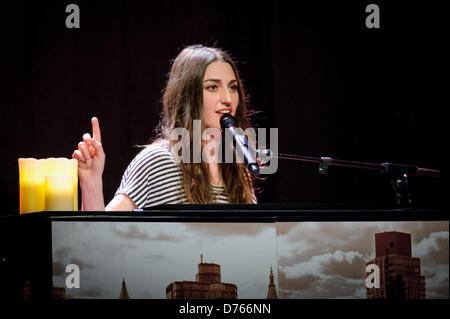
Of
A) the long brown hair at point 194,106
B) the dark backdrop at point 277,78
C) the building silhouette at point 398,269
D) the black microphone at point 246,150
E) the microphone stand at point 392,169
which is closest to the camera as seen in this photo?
the building silhouette at point 398,269

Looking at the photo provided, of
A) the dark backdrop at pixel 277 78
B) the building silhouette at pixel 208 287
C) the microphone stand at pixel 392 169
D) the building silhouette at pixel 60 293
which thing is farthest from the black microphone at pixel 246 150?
the dark backdrop at pixel 277 78

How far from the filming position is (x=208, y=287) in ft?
4.27

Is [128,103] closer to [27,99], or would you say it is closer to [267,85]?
[27,99]

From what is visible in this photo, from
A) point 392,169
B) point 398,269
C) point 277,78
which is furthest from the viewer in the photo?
point 277,78

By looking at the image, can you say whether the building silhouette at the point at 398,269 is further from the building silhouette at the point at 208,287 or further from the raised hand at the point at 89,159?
the raised hand at the point at 89,159

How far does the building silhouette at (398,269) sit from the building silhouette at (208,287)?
1.12ft

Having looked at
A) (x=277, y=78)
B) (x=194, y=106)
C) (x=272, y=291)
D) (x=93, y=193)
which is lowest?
(x=272, y=291)

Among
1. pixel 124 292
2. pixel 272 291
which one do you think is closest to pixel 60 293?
pixel 124 292

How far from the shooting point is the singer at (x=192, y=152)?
2244mm

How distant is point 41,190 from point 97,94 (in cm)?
144

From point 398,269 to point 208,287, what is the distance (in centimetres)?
46

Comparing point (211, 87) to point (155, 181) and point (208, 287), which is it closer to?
point (155, 181)

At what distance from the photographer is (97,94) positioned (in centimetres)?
293

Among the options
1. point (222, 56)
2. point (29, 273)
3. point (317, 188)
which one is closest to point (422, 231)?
point (29, 273)
